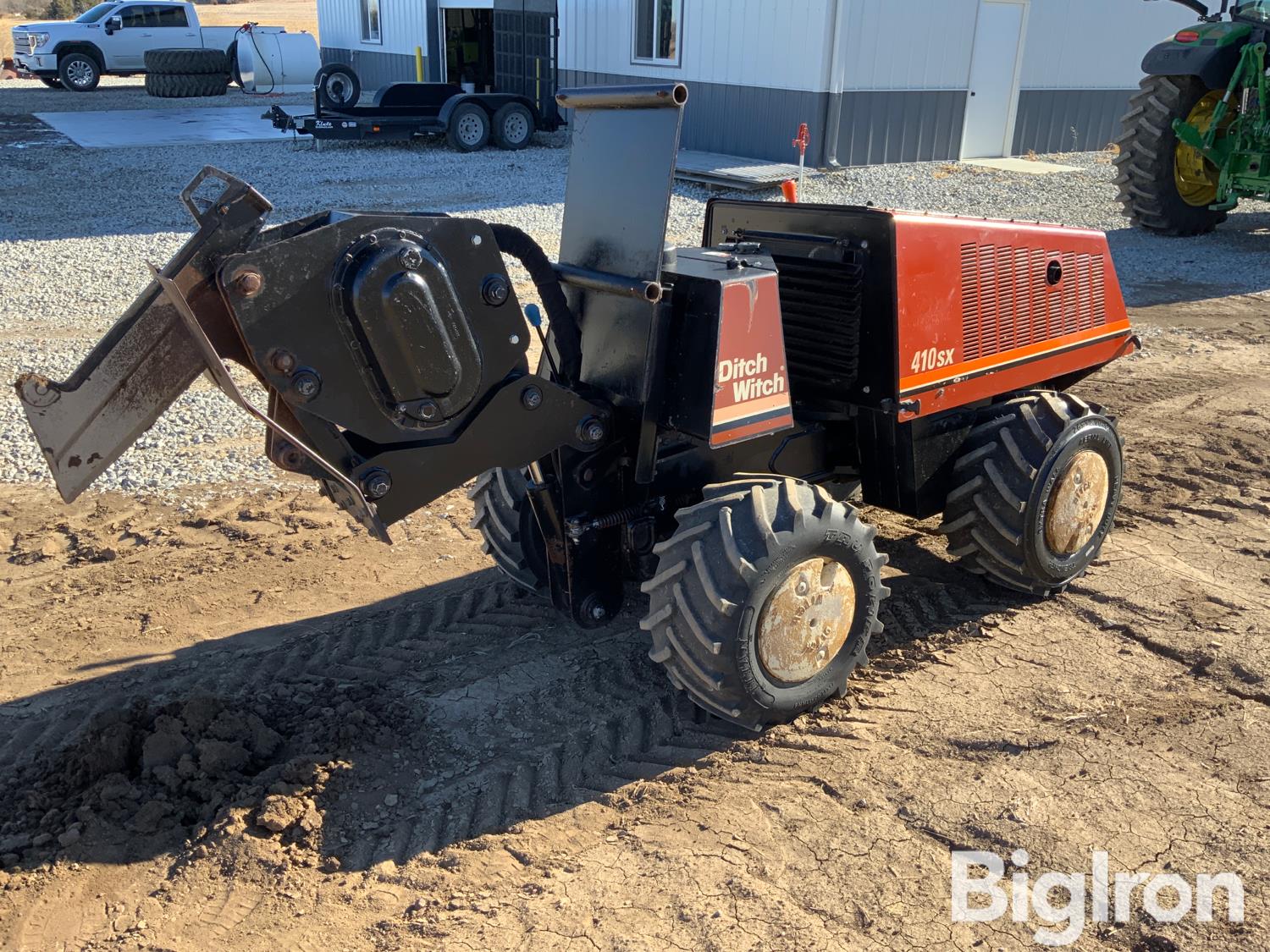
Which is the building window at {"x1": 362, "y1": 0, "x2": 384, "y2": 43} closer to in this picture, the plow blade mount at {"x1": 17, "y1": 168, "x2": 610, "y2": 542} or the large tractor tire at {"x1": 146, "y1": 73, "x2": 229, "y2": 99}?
the large tractor tire at {"x1": 146, "y1": 73, "x2": 229, "y2": 99}

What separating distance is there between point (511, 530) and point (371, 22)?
24.2m

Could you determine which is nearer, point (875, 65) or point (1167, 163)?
point (1167, 163)

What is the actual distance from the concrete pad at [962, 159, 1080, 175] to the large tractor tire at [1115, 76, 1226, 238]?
4.09 meters

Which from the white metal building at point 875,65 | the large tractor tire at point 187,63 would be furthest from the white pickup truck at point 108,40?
the white metal building at point 875,65

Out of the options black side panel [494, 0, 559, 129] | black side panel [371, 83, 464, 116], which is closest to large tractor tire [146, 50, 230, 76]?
black side panel [494, 0, 559, 129]

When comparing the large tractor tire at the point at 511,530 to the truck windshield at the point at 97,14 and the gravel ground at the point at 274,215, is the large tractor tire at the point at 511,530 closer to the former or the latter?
the gravel ground at the point at 274,215

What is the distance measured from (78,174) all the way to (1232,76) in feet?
50.5

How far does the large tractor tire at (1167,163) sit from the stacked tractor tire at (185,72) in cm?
2304

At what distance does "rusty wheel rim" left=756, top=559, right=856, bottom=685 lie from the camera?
3.90 metres

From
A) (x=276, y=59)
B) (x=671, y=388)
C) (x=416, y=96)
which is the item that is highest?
(x=276, y=59)

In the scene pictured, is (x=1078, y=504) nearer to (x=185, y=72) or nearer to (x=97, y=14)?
(x=185, y=72)

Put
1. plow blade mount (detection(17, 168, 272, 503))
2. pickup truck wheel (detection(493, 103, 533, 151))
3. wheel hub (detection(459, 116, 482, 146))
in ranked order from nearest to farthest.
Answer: plow blade mount (detection(17, 168, 272, 503))
wheel hub (detection(459, 116, 482, 146))
pickup truck wheel (detection(493, 103, 533, 151))

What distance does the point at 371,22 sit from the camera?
2569cm

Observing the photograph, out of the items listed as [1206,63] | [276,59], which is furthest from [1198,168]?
[276,59]
